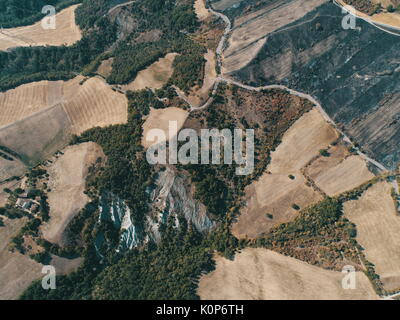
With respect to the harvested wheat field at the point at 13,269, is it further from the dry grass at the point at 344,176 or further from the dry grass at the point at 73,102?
the dry grass at the point at 344,176

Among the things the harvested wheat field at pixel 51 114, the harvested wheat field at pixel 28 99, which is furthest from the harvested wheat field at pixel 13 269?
the harvested wheat field at pixel 28 99

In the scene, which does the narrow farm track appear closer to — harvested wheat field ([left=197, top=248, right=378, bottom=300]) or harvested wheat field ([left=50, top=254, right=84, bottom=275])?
harvested wheat field ([left=197, top=248, right=378, bottom=300])

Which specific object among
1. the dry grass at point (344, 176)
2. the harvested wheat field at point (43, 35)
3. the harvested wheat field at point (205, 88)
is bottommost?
the dry grass at point (344, 176)

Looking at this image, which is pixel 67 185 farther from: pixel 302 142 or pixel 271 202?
pixel 302 142

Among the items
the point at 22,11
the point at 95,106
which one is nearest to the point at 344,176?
the point at 95,106

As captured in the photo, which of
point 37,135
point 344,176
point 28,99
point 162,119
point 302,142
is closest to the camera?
point 344,176

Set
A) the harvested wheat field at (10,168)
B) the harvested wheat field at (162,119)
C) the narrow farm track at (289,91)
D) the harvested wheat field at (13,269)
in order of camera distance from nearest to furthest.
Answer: the harvested wheat field at (13,269), the narrow farm track at (289,91), the harvested wheat field at (162,119), the harvested wheat field at (10,168)
